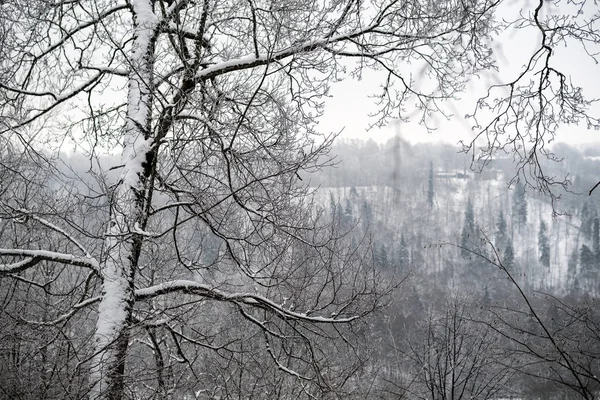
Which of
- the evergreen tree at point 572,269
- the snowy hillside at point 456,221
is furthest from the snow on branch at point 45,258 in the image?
the evergreen tree at point 572,269

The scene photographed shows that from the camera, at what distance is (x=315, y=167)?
3.95 metres

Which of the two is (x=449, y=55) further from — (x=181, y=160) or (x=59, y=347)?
(x=59, y=347)

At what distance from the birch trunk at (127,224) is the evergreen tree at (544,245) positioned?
95.6 metres

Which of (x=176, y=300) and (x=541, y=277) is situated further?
(x=541, y=277)

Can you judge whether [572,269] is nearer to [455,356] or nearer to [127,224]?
[455,356]

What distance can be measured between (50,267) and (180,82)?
291 inches

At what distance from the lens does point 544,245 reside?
87.8m

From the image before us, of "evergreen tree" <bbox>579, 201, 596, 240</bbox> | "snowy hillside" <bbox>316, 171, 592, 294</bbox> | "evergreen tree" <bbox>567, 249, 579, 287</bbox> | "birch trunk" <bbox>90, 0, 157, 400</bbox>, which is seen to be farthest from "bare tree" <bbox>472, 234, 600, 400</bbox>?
"evergreen tree" <bbox>579, 201, 596, 240</bbox>

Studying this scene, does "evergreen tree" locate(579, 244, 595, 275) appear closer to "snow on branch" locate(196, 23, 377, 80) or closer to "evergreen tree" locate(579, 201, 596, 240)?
"evergreen tree" locate(579, 201, 596, 240)

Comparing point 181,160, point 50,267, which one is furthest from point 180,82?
point 50,267

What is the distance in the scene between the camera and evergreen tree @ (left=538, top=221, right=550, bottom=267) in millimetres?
86625

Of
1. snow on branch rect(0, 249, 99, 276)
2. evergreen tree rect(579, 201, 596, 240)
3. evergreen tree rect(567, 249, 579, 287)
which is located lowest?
evergreen tree rect(567, 249, 579, 287)

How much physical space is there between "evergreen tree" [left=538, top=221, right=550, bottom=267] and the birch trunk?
3765 inches

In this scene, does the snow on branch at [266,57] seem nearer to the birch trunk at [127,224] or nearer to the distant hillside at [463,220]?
the birch trunk at [127,224]
